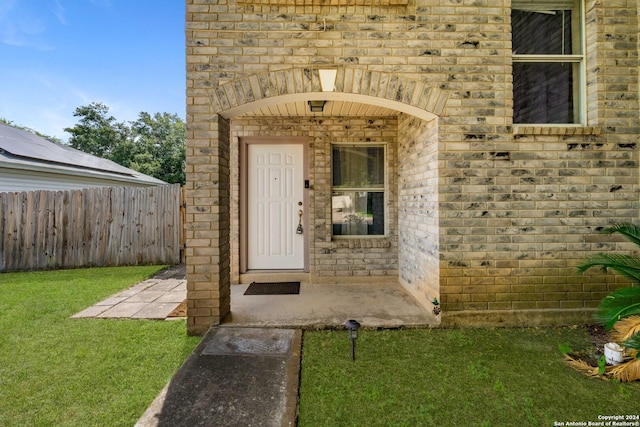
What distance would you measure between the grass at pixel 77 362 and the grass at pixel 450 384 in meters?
1.15

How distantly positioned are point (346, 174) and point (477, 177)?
216 cm

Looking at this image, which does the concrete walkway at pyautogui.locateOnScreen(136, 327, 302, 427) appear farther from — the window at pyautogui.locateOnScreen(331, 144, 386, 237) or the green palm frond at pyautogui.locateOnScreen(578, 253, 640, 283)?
the green palm frond at pyautogui.locateOnScreen(578, 253, 640, 283)

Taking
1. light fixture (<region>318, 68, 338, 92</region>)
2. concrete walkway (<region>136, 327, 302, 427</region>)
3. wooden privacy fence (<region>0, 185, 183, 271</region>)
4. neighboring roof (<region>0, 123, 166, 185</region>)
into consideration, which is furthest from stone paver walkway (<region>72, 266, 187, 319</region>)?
neighboring roof (<region>0, 123, 166, 185</region>)

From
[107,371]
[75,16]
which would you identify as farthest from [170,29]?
[107,371]

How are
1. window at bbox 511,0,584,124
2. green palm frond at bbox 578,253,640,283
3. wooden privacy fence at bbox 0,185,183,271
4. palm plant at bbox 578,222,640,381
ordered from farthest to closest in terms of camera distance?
wooden privacy fence at bbox 0,185,183,271, window at bbox 511,0,584,124, green palm frond at bbox 578,253,640,283, palm plant at bbox 578,222,640,381

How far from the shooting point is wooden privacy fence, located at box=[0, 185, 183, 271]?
230 inches

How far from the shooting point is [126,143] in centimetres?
2330

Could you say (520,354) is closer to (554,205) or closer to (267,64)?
(554,205)

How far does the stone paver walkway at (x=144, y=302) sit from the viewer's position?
3.30 meters

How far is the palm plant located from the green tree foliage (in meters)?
23.1

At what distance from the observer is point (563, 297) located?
3.01m

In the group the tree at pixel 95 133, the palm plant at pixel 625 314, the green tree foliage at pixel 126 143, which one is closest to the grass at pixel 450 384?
the palm plant at pixel 625 314

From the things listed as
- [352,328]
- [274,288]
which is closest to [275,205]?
[274,288]

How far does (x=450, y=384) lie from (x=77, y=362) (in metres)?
2.91
